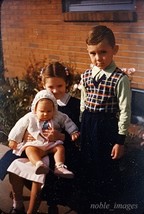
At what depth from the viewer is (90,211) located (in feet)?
4.42

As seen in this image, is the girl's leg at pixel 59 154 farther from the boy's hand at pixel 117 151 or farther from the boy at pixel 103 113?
the boy's hand at pixel 117 151

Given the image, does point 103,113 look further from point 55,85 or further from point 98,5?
point 98,5

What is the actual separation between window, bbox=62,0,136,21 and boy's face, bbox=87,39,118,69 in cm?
9

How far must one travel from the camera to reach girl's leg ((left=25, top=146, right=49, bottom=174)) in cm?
124

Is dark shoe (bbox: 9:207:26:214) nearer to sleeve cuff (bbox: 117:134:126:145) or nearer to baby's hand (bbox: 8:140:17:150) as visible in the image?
baby's hand (bbox: 8:140:17:150)

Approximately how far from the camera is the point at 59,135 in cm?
129

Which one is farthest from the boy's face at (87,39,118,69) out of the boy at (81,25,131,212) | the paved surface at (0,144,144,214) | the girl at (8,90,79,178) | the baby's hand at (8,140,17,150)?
the baby's hand at (8,140,17,150)

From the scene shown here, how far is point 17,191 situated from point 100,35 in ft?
2.29

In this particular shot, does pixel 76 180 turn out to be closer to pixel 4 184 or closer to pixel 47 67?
pixel 4 184

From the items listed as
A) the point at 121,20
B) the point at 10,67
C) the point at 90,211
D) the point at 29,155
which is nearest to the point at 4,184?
the point at 29,155

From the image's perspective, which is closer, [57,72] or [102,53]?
[102,53]

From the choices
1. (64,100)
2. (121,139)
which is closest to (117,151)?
(121,139)

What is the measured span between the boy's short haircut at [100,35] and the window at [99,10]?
0.03 m

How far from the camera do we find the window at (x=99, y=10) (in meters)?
1.07
